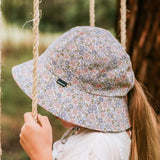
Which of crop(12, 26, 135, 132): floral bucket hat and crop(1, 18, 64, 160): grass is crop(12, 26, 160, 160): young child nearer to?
crop(12, 26, 135, 132): floral bucket hat

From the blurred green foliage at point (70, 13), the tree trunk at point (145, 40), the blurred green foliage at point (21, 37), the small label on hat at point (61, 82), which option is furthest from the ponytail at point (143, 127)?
the blurred green foliage at point (70, 13)

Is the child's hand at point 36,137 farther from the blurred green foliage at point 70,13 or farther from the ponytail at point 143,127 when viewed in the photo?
the blurred green foliage at point 70,13

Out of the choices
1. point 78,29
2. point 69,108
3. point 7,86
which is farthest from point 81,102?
point 7,86

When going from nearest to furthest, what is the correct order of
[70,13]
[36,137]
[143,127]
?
[36,137] < [143,127] < [70,13]

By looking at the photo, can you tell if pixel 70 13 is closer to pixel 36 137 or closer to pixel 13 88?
pixel 13 88

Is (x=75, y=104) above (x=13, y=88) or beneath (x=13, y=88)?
above

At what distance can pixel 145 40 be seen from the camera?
123cm

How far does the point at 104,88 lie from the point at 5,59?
1941mm

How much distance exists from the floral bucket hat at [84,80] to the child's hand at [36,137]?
0.18ft

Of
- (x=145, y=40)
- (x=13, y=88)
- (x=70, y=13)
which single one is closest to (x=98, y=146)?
(x=145, y=40)

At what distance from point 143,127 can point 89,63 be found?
0.24 meters

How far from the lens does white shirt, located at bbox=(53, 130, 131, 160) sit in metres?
0.68

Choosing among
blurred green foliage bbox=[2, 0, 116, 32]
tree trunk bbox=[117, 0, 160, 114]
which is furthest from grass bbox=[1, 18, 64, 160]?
tree trunk bbox=[117, 0, 160, 114]

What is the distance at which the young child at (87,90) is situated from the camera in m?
0.70
